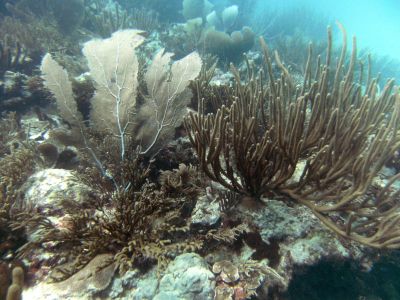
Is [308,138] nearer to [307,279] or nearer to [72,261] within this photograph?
[307,279]

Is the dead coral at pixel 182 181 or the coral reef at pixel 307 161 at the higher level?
the coral reef at pixel 307 161

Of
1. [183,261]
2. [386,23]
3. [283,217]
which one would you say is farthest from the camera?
[386,23]

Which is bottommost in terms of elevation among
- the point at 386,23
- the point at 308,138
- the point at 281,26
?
the point at 308,138

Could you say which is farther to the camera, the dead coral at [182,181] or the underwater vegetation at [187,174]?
the dead coral at [182,181]

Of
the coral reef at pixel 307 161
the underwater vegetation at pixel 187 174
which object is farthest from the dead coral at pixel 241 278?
the coral reef at pixel 307 161

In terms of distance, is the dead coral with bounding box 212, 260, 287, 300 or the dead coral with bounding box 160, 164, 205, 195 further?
the dead coral with bounding box 160, 164, 205, 195

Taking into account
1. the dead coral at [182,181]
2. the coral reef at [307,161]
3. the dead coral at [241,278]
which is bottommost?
the dead coral at [241,278]

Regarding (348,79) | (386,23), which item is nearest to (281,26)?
(348,79)

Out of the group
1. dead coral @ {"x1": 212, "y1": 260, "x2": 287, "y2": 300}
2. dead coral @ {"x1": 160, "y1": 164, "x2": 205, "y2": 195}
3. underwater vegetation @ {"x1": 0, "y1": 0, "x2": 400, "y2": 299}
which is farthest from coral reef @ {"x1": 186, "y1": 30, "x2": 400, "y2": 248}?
dead coral @ {"x1": 212, "y1": 260, "x2": 287, "y2": 300}

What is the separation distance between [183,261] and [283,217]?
1.09 m

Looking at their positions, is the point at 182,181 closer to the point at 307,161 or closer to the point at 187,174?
the point at 187,174

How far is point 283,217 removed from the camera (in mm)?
2791

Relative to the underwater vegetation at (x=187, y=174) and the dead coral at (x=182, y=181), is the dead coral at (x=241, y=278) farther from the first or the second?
the dead coral at (x=182, y=181)

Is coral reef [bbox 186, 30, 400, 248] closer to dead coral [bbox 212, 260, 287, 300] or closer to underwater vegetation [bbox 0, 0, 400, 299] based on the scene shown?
underwater vegetation [bbox 0, 0, 400, 299]
